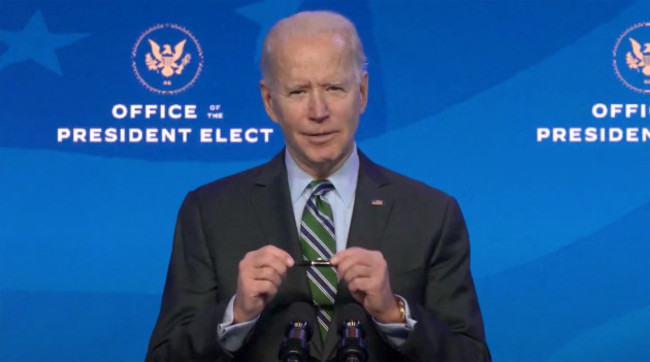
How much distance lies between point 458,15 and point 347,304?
73.3 inches

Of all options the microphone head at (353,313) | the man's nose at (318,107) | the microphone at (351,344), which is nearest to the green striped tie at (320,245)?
the microphone head at (353,313)

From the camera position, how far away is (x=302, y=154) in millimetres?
2252

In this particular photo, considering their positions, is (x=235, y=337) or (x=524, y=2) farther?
(x=524, y=2)

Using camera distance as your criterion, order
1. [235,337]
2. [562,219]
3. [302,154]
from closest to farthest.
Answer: [235,337] → [302,154] → [562,219]

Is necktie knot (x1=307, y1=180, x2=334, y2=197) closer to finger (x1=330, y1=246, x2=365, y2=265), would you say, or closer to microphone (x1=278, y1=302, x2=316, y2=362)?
finger (x1=330, y1=246, x2=365, y2=265)

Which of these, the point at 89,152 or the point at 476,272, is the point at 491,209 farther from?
the point at 89,152

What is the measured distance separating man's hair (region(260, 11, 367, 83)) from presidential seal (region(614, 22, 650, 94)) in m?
1.75

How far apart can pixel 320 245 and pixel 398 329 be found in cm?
30

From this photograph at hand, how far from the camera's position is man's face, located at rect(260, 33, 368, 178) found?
214 centimetres

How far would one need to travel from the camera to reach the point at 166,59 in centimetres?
377

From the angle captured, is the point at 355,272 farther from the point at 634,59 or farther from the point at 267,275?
the point at 634,59

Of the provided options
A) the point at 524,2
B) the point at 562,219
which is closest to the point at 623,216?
the point at 562,219

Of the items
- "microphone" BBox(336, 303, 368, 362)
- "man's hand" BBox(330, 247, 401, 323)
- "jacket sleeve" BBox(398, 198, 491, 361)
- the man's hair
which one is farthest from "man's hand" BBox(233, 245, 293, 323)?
the man's hair

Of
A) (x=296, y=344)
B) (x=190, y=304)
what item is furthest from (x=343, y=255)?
(x=190, y=304)
